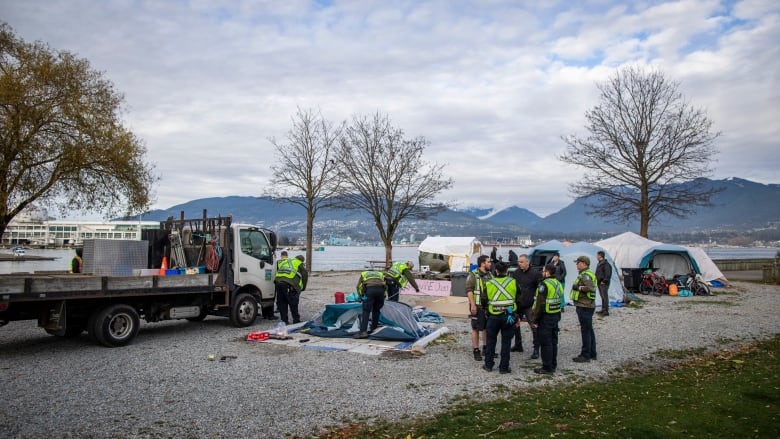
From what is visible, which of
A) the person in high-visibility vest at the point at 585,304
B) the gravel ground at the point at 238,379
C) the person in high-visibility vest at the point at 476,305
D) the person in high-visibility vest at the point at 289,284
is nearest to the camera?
the gravel ground at the point at 238,379

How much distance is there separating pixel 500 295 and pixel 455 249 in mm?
26762

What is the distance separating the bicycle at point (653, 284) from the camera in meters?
21.8

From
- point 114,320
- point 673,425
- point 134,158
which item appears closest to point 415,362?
point 673,425

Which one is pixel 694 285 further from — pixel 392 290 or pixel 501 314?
pixel 501 314

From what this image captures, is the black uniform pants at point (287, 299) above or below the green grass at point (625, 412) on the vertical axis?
above

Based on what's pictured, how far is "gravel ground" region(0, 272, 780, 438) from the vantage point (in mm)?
6047

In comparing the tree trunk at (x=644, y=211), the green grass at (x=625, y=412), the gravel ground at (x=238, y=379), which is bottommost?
the gravel ground at (x=238, y=379)

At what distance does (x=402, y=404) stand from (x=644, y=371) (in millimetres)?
4538

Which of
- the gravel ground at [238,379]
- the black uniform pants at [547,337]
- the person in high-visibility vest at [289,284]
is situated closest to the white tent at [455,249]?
the gravel ground at [238,379]

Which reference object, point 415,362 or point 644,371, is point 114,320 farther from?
point 644,371

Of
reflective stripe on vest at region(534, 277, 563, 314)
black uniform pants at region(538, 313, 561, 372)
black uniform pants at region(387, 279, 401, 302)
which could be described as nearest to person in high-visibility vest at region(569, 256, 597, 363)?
reflective stripe on vest at region(534, 277, 563, 314)

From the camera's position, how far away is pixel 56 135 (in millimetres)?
17812

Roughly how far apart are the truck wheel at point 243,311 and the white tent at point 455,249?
70.7ft

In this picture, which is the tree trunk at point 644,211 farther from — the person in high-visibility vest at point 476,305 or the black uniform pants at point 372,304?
the person in high-visibility vest at point 476,305
